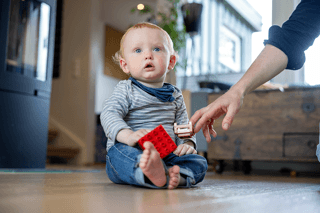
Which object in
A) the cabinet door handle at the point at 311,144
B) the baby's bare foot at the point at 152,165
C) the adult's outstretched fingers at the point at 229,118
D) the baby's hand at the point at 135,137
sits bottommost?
the baby's bare foot at the point at 152,165

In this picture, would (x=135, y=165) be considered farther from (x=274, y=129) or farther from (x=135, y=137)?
(x=274, y=129)

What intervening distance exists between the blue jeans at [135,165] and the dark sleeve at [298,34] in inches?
15.4

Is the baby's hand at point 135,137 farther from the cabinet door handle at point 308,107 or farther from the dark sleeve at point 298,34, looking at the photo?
the cabinet door handle at point 308,107

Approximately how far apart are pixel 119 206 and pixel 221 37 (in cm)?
280

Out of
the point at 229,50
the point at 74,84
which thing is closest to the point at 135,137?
the point at 229,50

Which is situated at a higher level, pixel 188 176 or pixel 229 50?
pixel 229 50

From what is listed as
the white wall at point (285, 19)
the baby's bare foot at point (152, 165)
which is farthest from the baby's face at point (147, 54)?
the white wall at point (285, 19)

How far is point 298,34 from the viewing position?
892 mm

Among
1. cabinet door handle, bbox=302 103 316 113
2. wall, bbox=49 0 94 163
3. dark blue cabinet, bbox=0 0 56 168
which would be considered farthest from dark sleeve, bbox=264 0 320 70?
wall, bbox=49 0 94 163

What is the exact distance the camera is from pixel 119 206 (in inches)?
23.4

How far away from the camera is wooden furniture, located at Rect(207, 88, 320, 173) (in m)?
1.78

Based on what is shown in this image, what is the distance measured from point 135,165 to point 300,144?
1221mm

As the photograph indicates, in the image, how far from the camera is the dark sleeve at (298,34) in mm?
882

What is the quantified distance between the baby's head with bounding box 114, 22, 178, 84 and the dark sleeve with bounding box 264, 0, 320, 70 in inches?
13.2
